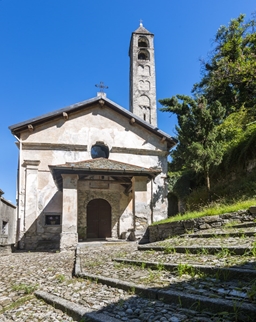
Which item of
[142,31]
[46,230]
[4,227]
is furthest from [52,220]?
[142,31]

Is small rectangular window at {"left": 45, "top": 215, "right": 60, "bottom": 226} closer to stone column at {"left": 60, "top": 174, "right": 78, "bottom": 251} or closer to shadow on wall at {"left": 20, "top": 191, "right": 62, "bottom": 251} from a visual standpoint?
shadow on wall at {"left": 20, "top": 191, "right": 62, "bottom": 251}

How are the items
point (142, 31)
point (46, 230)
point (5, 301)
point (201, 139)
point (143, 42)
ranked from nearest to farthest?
1. point (5, 301)
2. point (46, 230)
3. point (201, 139)
4. point (142, 31)
5. point (143, 42)

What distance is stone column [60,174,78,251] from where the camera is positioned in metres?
10.6

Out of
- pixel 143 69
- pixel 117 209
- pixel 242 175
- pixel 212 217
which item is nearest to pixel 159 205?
pixel 117 209

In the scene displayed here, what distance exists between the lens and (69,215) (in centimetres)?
1103

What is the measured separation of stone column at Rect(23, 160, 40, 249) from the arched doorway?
9.56 feet

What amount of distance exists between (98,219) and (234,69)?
10.9 metres

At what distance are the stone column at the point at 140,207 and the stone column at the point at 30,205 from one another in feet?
16.1

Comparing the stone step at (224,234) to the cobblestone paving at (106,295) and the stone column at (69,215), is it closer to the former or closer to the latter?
the cobblestone paving at (106,295)

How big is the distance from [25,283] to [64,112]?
1041cm

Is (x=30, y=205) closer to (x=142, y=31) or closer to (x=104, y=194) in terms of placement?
(x=104, y=194)

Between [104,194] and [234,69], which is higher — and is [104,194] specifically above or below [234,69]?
below

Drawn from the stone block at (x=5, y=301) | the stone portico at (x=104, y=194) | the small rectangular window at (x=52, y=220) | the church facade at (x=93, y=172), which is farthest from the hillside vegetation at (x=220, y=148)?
the stone block at (x=5, y=301)

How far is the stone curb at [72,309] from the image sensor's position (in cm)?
292
